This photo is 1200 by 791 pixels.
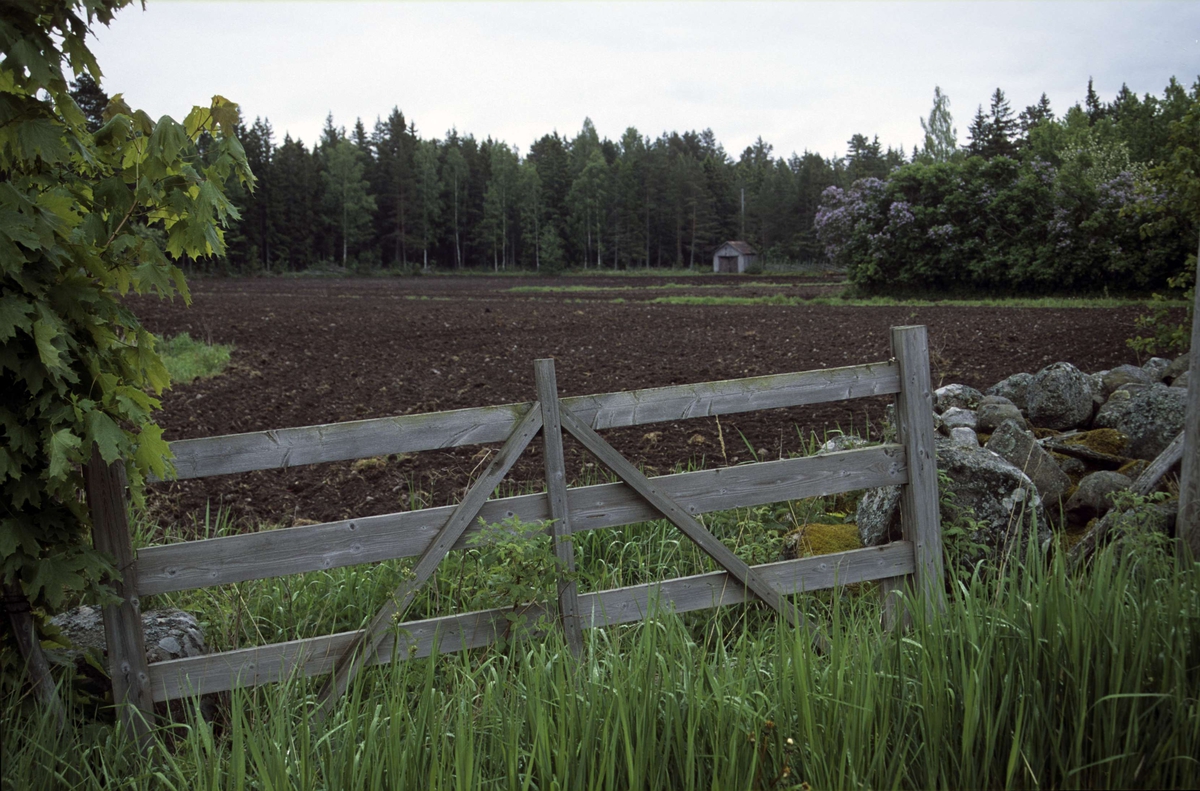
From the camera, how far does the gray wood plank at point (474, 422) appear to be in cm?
359

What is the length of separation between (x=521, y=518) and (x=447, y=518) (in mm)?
362

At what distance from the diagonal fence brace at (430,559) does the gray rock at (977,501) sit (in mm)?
2314

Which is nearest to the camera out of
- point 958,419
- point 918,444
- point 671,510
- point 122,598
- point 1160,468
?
point 122,598

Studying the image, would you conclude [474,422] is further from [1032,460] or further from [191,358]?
[191,358]

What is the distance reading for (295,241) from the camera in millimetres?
83188

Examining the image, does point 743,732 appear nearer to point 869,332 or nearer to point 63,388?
point 63,388

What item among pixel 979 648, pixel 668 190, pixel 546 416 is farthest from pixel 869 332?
pixel 668 190

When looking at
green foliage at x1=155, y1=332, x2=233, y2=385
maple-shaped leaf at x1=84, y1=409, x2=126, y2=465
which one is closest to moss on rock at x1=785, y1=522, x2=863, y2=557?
maple-shaped leaf at x1=84, y1=409, x2=126, y2=465

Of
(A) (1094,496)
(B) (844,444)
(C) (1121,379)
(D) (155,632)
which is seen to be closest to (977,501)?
(A) (1094,496)

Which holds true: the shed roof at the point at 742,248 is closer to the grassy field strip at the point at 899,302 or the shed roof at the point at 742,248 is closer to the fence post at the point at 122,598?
the grassy field strip at the point at 899,302

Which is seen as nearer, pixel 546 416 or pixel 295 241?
pixel 546 416

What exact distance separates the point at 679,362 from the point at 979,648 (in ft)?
41.4

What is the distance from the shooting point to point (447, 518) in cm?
387

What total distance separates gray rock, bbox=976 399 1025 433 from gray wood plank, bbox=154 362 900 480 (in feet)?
9.79
